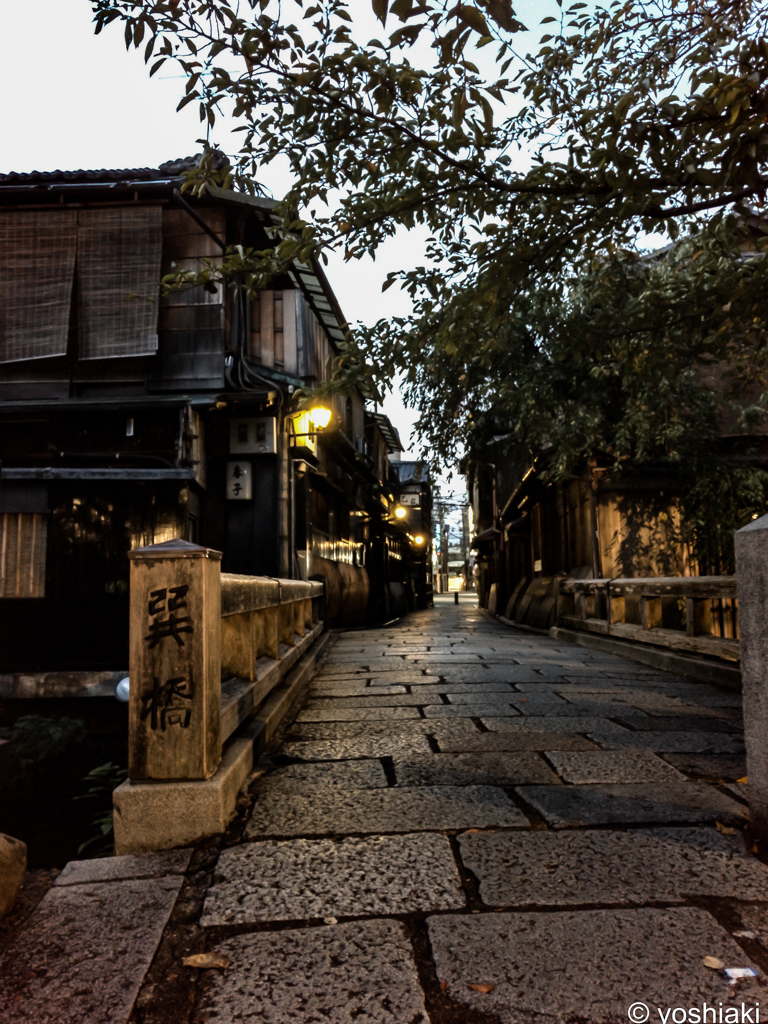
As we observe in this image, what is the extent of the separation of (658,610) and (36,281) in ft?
38.2

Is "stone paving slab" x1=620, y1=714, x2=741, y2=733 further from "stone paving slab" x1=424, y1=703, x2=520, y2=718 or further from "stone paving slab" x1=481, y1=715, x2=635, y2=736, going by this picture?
"stone paving slab" x1=424, y1=703, x2=520, y2=718

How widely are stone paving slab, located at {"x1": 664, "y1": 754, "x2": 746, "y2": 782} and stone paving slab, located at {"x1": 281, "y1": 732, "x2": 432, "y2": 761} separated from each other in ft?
5.34

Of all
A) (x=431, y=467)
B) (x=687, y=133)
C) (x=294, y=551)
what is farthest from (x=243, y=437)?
(x=687, y=133)

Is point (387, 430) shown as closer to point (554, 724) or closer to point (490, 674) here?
point (490, 674)

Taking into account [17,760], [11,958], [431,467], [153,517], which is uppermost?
[431,467]

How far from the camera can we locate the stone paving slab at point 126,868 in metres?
2.84

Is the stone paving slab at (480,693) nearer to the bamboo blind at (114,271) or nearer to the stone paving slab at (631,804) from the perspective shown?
the stone paving slab at (631,804)

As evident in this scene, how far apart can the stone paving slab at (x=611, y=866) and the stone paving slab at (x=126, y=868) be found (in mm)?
1260

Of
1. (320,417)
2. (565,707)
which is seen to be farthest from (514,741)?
(320,417)

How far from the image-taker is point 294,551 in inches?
543

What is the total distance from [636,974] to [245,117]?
553cm

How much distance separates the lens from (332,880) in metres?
2.76

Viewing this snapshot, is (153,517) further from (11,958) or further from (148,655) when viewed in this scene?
(11,958)

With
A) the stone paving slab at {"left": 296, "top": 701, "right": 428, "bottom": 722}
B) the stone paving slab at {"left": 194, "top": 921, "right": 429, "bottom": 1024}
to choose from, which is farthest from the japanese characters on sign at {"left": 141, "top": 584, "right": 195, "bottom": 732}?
the stone paving slab at {"left": 296, "top": 701, "right": 428, "bottom": 722}
